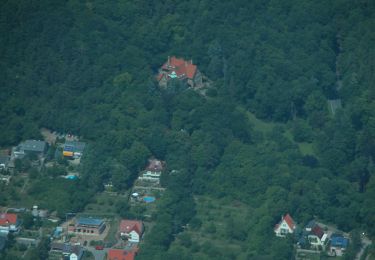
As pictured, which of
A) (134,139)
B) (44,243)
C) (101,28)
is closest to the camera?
(44,243)

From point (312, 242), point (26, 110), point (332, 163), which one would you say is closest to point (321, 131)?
point (332, 163)

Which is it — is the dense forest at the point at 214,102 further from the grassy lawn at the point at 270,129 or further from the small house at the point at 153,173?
the small house at the point at 153,173

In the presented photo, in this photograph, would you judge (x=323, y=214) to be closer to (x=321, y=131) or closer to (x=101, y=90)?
(x=321, y=131)

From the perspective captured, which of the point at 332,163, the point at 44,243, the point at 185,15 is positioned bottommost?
the point at 44,243

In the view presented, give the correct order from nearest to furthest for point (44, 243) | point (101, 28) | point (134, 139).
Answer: point (44, 243)
point (134, 139)
point (101, 28)

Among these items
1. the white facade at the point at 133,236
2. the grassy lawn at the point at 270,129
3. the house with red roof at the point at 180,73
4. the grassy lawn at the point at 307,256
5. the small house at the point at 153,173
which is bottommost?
the white facade at the point at 133,236

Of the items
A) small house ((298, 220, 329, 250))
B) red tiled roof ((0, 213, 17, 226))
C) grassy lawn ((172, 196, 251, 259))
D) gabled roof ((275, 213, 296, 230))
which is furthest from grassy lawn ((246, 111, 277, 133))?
red tiled roof ((0, 213, 17, 226))

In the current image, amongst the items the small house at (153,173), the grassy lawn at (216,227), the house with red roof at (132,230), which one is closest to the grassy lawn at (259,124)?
the small house at (153,173)
